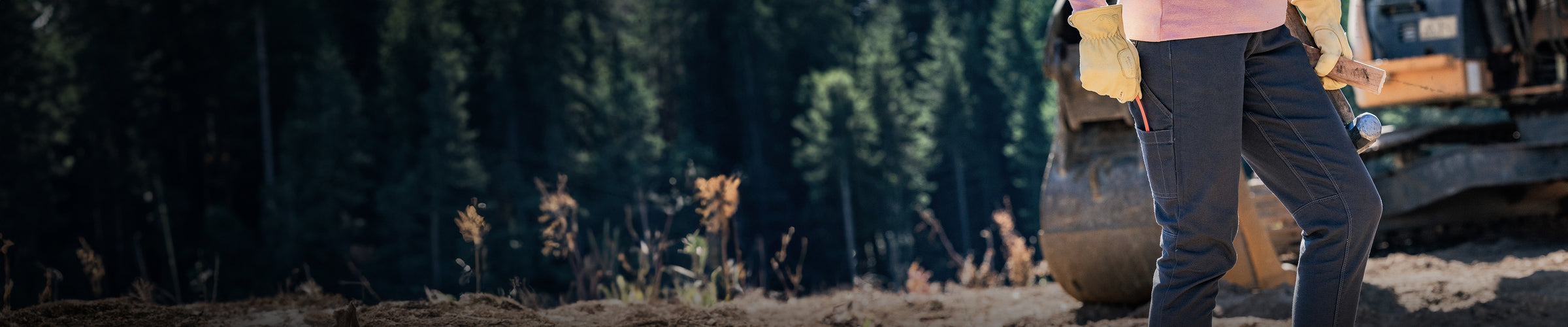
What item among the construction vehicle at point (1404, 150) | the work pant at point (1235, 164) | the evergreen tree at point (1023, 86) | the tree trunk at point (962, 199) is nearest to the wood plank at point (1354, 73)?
the work pant at point (1235, 164)

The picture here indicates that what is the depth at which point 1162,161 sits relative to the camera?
193cm

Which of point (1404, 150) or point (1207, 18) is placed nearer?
point (1207, 18)

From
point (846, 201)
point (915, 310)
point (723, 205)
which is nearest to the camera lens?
point (915, 310)

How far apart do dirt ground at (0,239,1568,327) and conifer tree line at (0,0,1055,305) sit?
11.6m

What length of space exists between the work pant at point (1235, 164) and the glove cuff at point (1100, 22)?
6cm

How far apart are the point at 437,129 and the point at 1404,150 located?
19793 mm

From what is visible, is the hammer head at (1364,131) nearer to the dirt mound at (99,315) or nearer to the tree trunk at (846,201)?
the dirt mound at (99,315)

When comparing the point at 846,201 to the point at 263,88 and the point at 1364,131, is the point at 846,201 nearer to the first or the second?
the point at 263,88

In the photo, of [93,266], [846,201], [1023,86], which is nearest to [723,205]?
[93,266]

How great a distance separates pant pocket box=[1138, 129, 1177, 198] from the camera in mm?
1918

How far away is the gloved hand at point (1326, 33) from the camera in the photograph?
2.05 meters

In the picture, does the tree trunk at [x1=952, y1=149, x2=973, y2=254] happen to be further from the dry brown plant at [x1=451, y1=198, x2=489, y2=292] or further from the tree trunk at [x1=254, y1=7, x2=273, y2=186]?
the dry brown plant at [x1=451, y1=198, x2=489, y2=292]

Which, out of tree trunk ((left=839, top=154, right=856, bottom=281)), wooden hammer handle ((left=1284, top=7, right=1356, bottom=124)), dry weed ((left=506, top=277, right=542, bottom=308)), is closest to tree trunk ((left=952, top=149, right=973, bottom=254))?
tree trunk ((left=839, top=154, right=856, bottom=281))

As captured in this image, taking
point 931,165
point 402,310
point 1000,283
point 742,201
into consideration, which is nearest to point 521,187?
point 742,201
